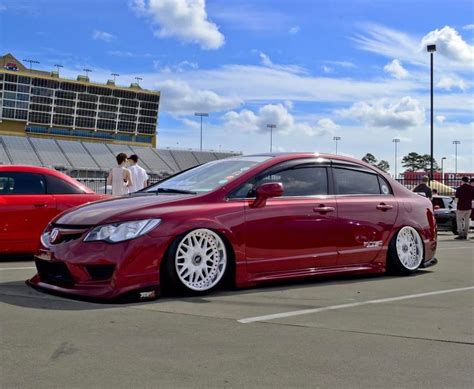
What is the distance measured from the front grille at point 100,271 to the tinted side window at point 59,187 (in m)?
3.63

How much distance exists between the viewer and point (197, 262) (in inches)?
203

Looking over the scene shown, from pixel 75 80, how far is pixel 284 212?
4247 inches

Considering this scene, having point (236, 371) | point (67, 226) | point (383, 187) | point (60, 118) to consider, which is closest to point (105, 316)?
point (67, 226)

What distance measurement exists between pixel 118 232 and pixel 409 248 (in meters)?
3.77

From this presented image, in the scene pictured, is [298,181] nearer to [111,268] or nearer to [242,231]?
[242,231]

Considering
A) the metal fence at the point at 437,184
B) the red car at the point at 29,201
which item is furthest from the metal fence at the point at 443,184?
the red car at the point at 29,201

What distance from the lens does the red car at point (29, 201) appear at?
7707mm

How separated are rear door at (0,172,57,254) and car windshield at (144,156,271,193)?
7.66 ft

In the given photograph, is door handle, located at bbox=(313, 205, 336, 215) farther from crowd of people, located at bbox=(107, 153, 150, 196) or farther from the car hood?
crowd of people, located at bbox=(107, 153, 150, 196)

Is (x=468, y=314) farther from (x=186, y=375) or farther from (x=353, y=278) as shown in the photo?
(x=186, y=375)

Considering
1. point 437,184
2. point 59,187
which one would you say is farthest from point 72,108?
point 59,187

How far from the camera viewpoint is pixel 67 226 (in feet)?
16.5

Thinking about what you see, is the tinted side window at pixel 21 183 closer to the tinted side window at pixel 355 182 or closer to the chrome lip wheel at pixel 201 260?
the chrome lip wheel at pixel 201 260

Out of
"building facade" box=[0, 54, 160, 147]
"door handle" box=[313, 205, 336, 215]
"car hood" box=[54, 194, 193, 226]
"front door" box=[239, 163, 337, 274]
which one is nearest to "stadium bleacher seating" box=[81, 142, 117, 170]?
"building facade" box=[0, 54, 160, 147]
